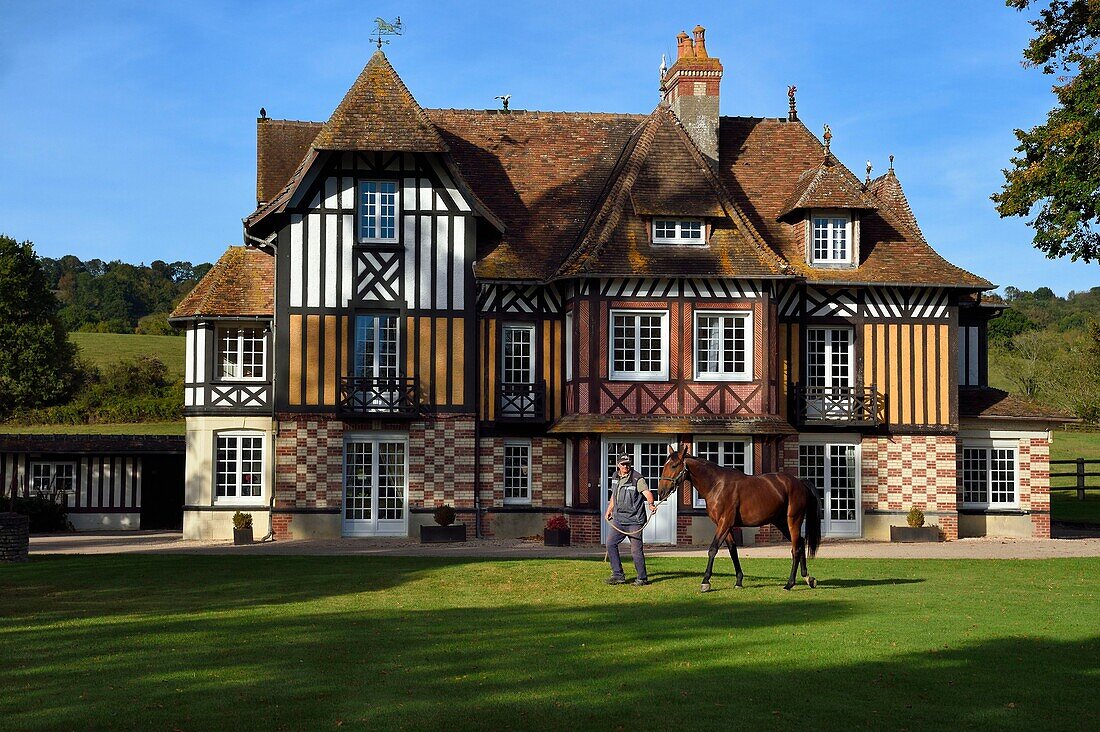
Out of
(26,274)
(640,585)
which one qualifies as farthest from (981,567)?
(26,274)

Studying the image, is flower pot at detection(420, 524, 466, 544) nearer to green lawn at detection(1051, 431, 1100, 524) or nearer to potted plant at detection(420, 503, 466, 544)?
potted plant at detection(420, 503, 466, 544)

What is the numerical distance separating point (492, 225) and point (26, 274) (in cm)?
3633

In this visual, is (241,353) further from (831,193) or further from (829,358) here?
(831,193)

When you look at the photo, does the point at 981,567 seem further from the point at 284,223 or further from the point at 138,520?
the point at 138,520

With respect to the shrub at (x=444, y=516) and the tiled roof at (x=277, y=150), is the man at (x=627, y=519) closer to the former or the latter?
the shrub at (x=444, y=516)

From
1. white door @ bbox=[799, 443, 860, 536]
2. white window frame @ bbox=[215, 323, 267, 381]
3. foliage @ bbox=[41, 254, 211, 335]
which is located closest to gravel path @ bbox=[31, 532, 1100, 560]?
white door @ bbox=[799, 443, 860, 536]

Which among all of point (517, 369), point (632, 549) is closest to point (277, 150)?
point (517, 369)

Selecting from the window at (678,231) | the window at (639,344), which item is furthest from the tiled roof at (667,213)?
the window at (639,344)

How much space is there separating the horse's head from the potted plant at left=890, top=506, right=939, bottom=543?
11547 mm

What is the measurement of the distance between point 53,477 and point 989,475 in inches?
912

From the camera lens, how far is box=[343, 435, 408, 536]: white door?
88.1ft

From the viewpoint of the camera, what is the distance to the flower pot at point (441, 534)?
84.8ft

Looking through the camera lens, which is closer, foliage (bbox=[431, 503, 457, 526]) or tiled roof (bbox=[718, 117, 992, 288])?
foliage (bbox=[431, 503, 457, 526])

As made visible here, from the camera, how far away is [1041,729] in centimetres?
875
